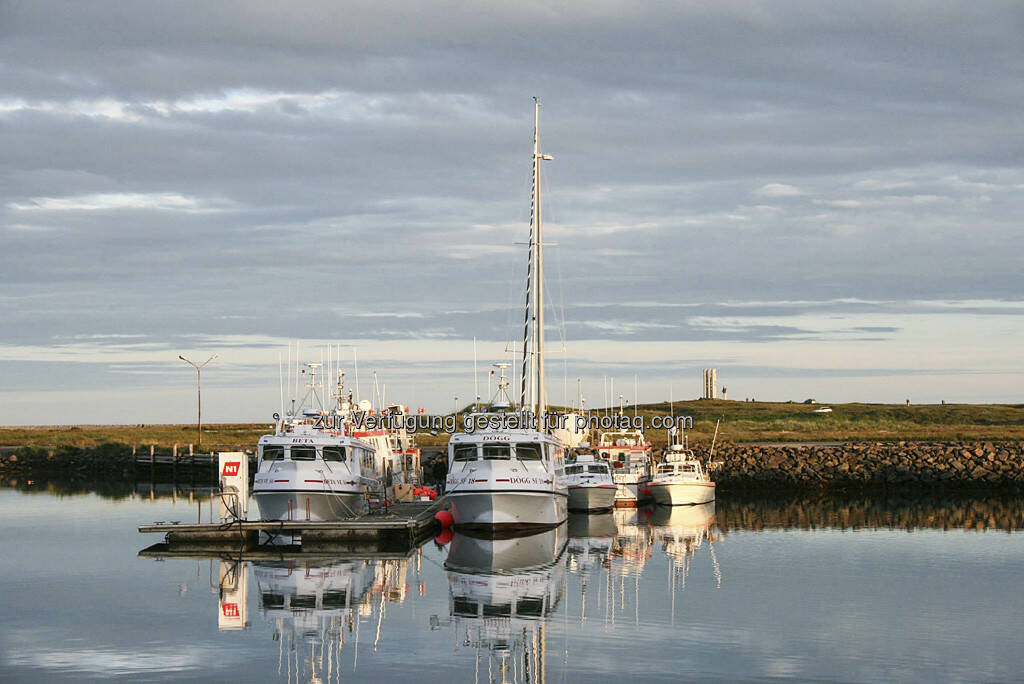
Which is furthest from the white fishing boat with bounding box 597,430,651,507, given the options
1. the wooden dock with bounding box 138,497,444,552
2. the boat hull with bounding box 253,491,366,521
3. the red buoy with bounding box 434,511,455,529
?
the wooden dock with bounding box 138,497,444,552

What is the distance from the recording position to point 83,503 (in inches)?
2739

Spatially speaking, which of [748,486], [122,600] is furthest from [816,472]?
[122,600]

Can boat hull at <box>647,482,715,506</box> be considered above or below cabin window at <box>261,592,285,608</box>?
above

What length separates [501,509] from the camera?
46312 millimetres

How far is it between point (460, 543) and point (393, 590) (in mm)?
11690

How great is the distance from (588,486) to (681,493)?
6609 mm

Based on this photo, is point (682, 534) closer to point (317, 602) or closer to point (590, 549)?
point (590, 549)

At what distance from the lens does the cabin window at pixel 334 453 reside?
47.9 metres

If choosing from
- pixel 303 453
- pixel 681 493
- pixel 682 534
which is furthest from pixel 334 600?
pixel 681 493

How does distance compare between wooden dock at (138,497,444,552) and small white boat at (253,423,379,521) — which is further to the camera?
small white boat at (253,423,379,521)

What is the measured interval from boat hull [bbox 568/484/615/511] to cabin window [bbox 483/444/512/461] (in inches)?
482

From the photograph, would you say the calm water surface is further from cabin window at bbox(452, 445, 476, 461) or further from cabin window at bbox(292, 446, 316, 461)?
cabin window at bbox(292, 446, 316, 461)

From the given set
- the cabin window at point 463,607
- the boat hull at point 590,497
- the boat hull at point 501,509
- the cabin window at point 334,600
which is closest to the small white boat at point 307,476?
the boat hull at point 501,509

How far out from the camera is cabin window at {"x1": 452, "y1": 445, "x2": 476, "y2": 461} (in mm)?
47562
